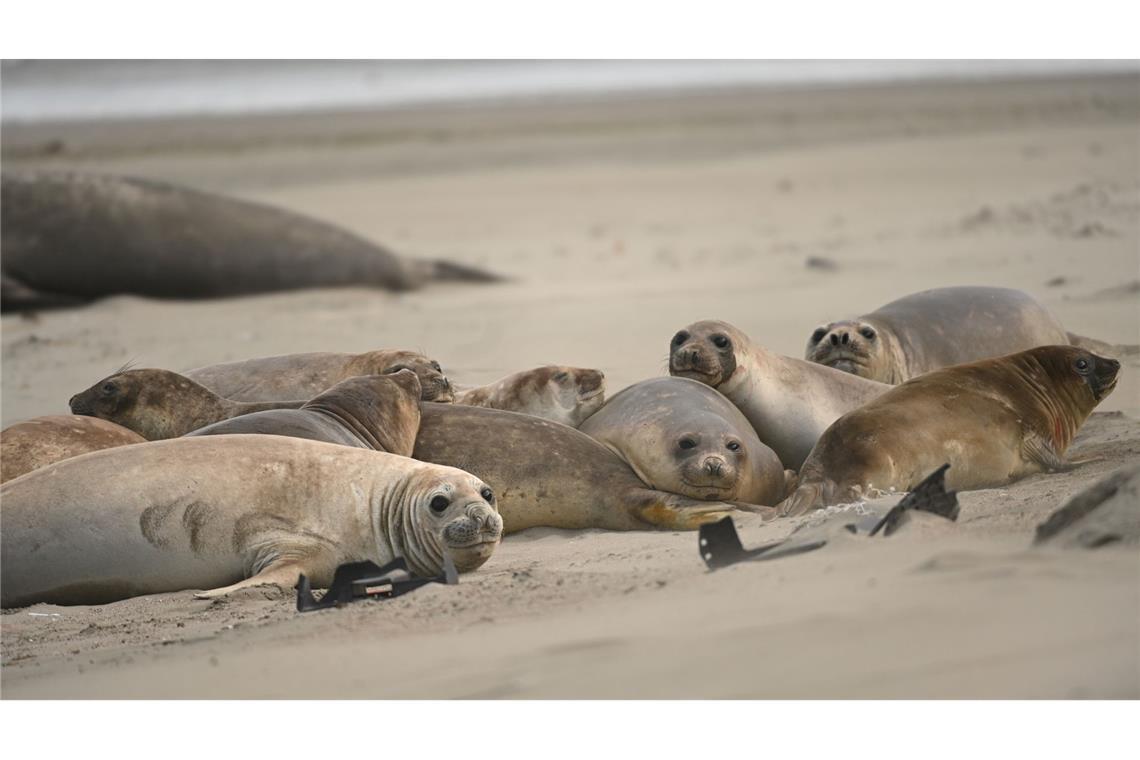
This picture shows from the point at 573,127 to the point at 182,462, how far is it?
18.7 m

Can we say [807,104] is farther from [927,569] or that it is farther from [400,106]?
[927,569]

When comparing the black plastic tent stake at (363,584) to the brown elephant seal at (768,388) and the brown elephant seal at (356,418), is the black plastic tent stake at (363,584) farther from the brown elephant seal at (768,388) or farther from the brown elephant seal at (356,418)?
the brown elephant seal at (768,388)

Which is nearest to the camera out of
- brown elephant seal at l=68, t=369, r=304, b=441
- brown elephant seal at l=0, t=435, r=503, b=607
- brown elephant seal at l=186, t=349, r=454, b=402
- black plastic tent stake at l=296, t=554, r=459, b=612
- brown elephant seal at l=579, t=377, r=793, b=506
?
black plastic tent stake at l=296, t=554, r=459, b=612

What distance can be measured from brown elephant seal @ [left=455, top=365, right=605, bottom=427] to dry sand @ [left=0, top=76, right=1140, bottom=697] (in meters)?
0.82

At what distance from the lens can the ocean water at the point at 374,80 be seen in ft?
94.6

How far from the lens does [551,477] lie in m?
5.41

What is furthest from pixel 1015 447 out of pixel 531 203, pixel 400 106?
pixel 400 106

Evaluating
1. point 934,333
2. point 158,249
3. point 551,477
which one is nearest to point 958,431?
point 551,477

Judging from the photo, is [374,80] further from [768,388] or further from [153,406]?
[768,388]

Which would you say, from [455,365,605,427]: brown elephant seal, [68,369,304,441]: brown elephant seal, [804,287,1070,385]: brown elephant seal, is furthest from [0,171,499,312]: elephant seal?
[68,369,304,441]: brown elephant seal

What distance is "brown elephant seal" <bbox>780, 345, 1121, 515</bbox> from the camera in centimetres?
496

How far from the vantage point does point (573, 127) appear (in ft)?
75.6

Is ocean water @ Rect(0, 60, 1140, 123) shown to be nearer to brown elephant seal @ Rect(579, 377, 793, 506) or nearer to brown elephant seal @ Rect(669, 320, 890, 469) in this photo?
brown elephant seal @ Rect(669, 320, 890, 469)

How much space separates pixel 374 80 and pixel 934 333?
29.1m
